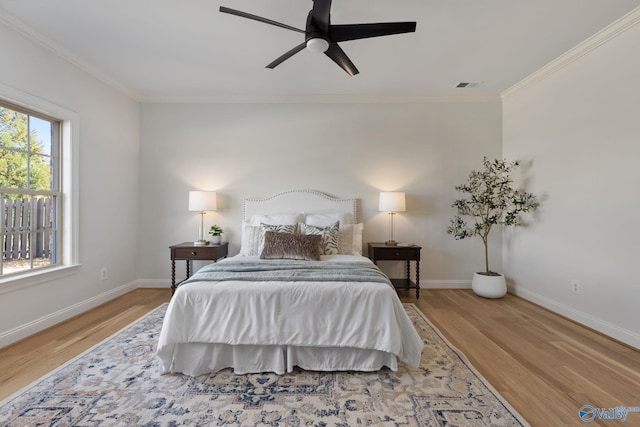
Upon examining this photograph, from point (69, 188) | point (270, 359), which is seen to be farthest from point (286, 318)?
point (69, 188)

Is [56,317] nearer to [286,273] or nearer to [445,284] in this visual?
[286,273]

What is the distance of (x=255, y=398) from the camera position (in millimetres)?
1740

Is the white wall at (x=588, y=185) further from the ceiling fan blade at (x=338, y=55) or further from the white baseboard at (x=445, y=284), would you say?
the ceiling fan blade at (x=338, y=55)

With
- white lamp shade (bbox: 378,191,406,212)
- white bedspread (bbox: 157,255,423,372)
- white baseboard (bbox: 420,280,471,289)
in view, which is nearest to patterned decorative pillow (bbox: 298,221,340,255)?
white lamp shade (bbox: 378,191,406,212)

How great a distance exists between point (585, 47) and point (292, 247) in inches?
141

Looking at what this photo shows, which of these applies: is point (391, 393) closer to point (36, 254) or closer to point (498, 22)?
point (498, 22)

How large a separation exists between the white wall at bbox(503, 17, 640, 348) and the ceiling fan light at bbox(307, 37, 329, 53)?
271 centimetres

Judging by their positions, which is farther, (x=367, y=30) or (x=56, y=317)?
(x=56, y=317)

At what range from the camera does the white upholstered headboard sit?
4.03 meters

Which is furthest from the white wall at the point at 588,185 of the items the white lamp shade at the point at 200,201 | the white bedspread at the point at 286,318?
the white lamp shade at the point at 200,201

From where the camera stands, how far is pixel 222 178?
4.13 m

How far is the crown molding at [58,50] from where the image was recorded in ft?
7.91

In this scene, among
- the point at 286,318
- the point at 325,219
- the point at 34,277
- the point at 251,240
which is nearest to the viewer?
the point at 286,318

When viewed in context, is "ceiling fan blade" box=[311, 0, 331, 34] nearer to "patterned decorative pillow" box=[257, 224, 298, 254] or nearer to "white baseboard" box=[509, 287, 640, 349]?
"patterned decorative pillow" box=[257, 224, 298, 254]
